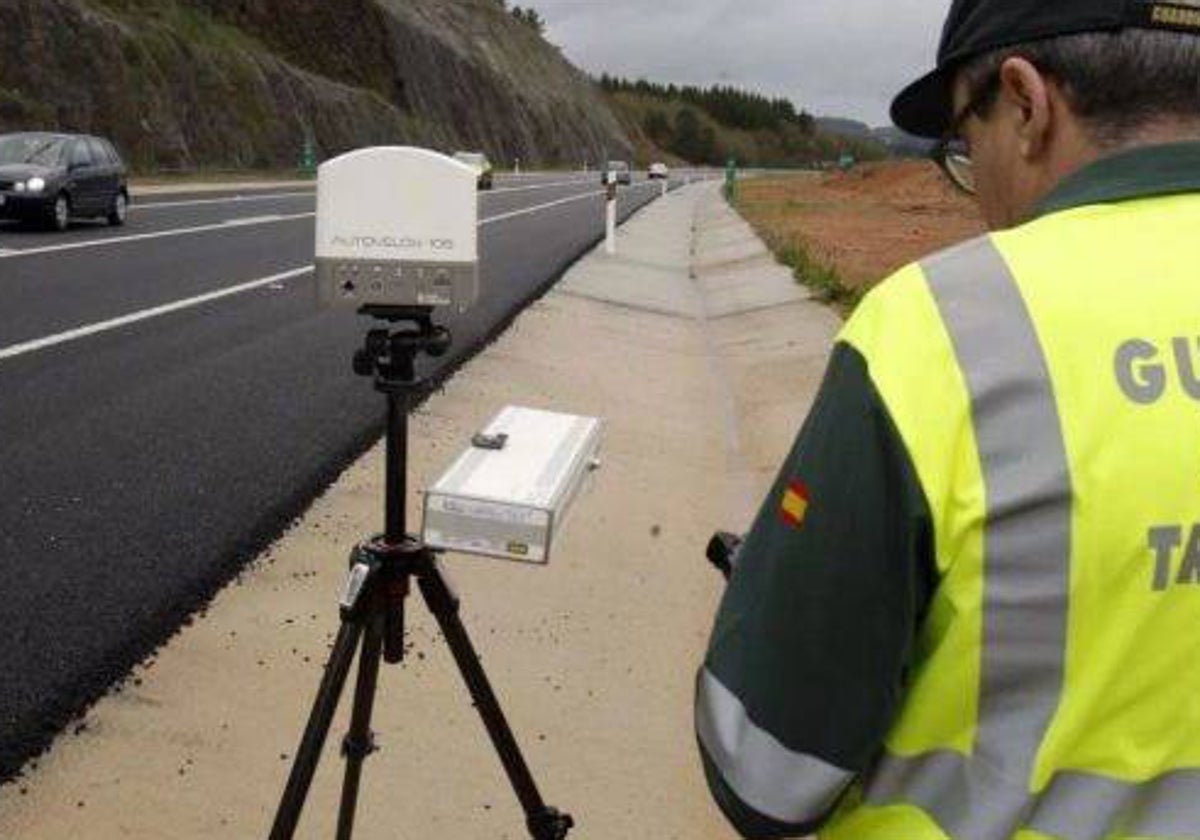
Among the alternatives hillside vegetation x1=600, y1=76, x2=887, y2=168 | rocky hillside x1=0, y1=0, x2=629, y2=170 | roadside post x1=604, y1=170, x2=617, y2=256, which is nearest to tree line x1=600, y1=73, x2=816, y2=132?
hillside vegetation x1=600, y1=76, x2=887, y2=168

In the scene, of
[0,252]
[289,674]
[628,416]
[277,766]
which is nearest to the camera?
[277,766]

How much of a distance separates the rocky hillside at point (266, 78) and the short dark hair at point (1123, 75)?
35386 mm

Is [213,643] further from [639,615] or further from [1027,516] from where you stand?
[1027,516]

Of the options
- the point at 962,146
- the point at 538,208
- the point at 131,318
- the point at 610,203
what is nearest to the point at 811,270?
the point at 610,203

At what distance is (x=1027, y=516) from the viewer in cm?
129

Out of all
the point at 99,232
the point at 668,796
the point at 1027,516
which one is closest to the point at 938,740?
the point at 1027,516

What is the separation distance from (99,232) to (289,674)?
55.1 feet

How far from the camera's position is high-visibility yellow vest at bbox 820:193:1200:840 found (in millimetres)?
1286

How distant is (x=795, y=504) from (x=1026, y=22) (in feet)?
1.77

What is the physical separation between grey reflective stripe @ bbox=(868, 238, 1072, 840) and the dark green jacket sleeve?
0.22ft

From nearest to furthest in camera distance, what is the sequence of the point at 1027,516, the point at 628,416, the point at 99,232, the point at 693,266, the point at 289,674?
the point at 1027,516 → the point at 289,674 → the point at 628,416 → the point at 99,232 → the point at 693,266

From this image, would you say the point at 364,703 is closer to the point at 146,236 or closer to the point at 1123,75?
the point at 1123,75

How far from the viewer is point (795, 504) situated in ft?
4.41

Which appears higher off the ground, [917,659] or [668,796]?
[917,659]
